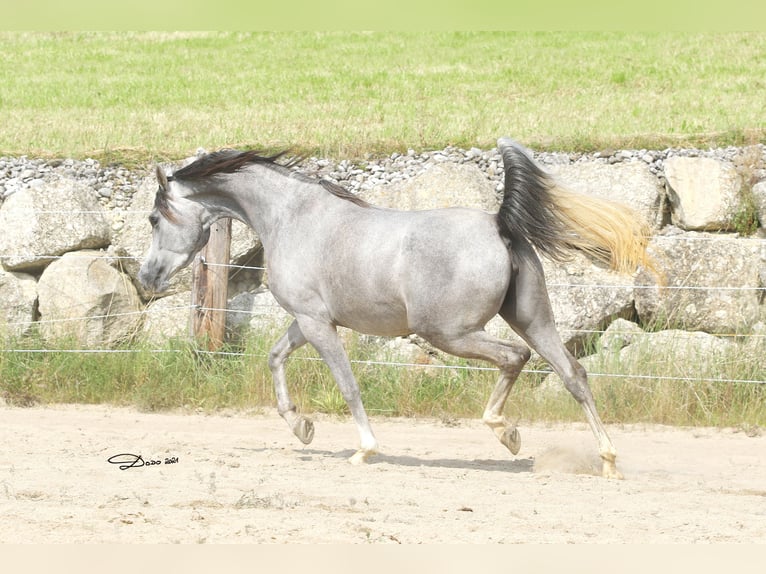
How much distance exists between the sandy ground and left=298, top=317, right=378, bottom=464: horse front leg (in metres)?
0.14

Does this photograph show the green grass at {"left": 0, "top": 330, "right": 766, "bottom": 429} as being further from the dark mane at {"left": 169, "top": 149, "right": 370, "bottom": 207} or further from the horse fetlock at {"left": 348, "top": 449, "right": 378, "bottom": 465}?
the dark mane at {"left": 169, "top": 149, "right": 370, "bottom": 207}

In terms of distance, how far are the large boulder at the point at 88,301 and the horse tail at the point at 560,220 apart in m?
4.50

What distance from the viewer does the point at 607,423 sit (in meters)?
8.27

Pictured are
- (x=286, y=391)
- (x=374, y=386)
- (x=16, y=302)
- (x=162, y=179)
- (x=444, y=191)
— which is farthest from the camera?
(x=16, y=302)

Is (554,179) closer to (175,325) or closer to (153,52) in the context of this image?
(175,325)

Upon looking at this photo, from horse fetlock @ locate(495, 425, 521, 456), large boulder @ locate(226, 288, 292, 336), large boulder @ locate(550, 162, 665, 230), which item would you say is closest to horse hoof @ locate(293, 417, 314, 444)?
horse fetlock @ locate(495, 425, 521, 456)

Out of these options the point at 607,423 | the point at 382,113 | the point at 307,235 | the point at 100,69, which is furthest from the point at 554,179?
the point at 100,69

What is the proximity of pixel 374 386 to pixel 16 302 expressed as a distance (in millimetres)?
3426

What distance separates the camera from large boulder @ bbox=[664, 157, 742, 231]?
9.53m

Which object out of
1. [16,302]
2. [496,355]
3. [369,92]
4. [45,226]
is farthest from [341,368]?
[369,92]

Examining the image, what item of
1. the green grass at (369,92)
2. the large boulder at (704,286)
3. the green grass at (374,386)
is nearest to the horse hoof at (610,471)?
the green grass at (374,386)

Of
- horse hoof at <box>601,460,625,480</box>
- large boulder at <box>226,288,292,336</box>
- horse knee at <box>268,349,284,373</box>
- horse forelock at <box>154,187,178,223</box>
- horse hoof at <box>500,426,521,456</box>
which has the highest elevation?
horse forelock at <box>154,187,178,223</box>

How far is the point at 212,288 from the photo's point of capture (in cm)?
920

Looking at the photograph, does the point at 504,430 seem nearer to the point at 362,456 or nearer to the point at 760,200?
the point at 362,456
